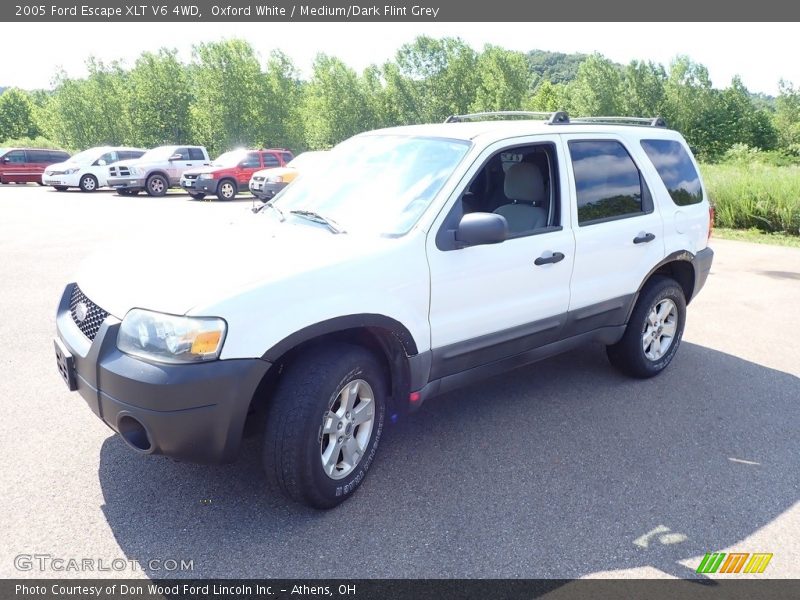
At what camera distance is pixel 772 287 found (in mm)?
8406

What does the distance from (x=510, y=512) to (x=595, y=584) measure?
582mm

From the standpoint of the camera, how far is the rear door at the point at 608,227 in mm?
4219

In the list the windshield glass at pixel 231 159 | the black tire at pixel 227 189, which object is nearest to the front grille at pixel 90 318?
the black tire at pixel 227 189

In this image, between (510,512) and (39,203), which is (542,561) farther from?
(39,203)

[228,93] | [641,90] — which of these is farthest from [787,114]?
[228,93]

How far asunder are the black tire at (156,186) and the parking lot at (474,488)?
18547 millimetres

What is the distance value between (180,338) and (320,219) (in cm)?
125

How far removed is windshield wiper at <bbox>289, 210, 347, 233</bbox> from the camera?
3486 millimetres

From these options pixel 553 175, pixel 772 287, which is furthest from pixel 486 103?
pixel 553 175

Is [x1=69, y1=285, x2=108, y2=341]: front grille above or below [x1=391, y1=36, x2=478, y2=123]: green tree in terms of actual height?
below

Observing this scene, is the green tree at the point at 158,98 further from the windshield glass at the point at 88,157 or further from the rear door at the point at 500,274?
the rear door at the point at 500,274

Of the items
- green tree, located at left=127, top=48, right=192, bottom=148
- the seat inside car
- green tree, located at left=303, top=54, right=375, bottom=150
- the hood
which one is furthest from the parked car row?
green tree, located at left=303, top=54, right=375, bottom=150

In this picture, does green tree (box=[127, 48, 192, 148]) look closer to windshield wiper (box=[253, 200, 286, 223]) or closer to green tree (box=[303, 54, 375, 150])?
green tree (box=[303, 54, 375, 150])

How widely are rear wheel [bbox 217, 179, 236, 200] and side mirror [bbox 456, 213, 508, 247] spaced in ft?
62.3
